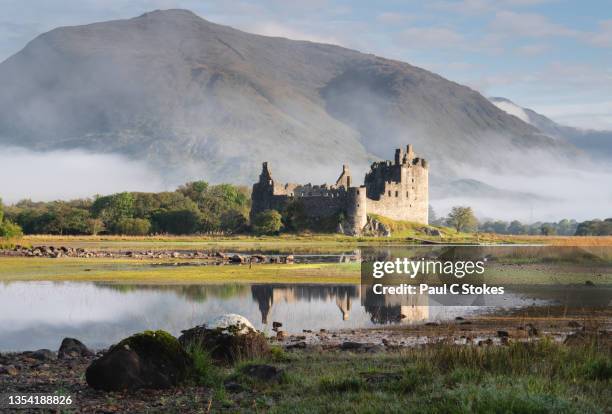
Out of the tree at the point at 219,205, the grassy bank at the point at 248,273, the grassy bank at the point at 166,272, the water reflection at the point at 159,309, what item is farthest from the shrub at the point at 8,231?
the tree at the point at 219,205

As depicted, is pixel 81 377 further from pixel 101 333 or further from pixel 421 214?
pixel 421 214

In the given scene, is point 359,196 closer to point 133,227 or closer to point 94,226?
point 133,227

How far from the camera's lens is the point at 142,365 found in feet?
50.4

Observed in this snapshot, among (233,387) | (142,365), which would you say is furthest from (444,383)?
(142,365)

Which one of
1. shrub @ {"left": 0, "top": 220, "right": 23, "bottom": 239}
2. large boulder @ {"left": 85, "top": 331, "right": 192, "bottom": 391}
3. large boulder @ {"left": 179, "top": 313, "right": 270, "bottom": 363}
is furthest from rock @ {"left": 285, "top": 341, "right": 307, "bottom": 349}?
shrub @ {"left": 0, "top": 220, "right": 23, "bottom": 239}

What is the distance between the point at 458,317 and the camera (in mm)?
28422

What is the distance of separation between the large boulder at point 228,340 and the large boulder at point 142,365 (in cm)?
209

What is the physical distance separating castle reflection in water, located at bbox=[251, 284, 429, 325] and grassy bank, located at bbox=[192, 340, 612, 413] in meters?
11.0

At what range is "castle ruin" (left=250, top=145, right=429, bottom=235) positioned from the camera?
125 metres

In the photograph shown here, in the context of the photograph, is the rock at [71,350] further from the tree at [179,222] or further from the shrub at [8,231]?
Result: the tree at [179,222]

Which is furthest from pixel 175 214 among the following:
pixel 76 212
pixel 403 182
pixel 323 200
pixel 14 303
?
pixel 14 303

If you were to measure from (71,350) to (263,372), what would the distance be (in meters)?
6.60

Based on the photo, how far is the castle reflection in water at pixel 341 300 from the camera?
97.7 ft

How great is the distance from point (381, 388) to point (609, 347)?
5940mm
